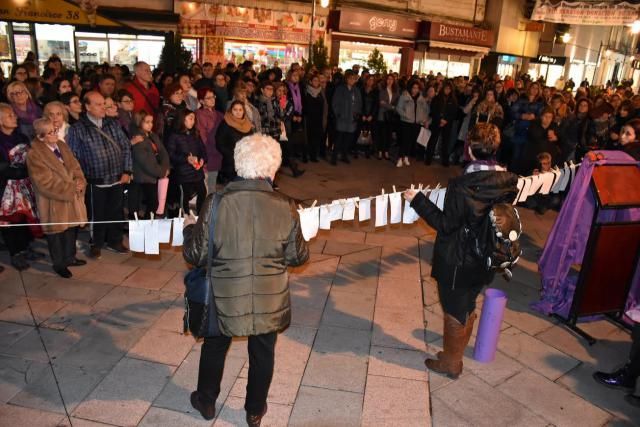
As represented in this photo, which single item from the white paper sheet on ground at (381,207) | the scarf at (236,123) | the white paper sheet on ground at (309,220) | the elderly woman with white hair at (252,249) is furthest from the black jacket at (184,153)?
the elderly woman with white hair at (252,249)

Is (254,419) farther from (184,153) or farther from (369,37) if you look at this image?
(369,37)

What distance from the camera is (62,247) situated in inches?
216

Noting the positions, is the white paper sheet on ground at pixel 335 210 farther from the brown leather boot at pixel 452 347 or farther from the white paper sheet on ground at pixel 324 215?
the brown leather boot at pixel 452 347

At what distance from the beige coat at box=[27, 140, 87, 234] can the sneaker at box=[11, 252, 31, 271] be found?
23.8 inches

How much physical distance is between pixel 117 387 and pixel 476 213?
9.65 feet

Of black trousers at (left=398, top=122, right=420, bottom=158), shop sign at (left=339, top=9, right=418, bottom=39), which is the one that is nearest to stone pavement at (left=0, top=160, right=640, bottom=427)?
black trousers at (left=398, top=122, right=420, bottom=158)

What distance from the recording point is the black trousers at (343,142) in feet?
36.6

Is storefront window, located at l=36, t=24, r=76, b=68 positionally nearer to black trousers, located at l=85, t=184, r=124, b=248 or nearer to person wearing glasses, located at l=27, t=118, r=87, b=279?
black trousers, located at l=85, t=184, r=124, b=248

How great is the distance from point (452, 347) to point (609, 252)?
6.44ft

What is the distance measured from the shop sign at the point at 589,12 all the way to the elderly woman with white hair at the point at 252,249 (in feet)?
57.8

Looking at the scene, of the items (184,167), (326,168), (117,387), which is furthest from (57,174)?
(326,168)

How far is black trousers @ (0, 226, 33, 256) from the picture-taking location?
18.3 ft

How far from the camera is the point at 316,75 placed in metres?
10.5

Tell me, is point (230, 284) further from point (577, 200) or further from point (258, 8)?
point (258, 8)
